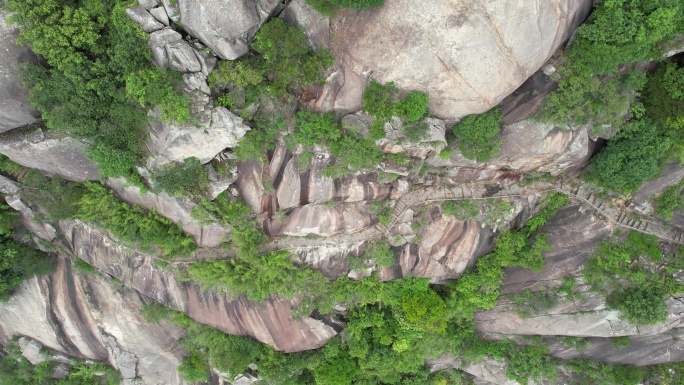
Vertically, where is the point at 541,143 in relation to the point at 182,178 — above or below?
above

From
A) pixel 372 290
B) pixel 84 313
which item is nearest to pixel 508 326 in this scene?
pixel 372 290

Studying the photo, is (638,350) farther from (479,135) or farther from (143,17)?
(143,17)

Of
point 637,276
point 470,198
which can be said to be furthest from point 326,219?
point 637,276

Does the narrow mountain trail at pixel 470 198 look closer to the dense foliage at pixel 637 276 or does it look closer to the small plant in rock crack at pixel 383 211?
the small plant in rock crack at pixel 383 211

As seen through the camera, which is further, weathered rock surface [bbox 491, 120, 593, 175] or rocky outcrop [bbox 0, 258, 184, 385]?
rocky outcrop [bbox 0, 258, 184, 385]

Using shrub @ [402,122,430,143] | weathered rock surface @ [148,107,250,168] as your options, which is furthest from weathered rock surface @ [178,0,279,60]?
shrub @ [402,122,430,143]

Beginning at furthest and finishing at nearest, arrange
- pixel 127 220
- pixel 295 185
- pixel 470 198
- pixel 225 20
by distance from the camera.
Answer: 1. pixel 470 198
2. pixel 127 220
3. pixel 295 185
4. pixel 225 20

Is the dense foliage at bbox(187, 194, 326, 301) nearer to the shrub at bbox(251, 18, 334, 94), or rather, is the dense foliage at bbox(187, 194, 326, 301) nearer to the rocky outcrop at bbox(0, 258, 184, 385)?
the rocky outcrop at bbox(0, 258, 184, 385)
